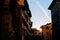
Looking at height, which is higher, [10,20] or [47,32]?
[10,20]

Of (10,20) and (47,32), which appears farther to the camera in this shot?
(47,32)

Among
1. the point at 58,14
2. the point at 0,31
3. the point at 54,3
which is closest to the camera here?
the point at 0,31

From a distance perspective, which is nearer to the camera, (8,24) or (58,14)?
(8,24)

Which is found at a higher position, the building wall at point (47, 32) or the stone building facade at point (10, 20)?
the stone building facade at point (10, 20)

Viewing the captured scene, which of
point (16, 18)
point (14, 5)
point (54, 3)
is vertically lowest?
point (16, 18)

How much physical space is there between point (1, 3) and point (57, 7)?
29625 millimetres

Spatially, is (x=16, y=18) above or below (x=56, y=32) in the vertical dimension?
above

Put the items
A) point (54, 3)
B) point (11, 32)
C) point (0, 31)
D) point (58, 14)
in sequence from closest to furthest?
point (0, 31)
point (11, 32)
point (58, 14)
point (54, 3)

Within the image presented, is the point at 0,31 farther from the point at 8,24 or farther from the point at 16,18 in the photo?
the point at 16,18

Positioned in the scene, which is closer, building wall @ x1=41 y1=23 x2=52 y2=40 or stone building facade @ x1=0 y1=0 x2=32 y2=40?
stone building facade @ x1=0 y1=0 x2=32 y2=40

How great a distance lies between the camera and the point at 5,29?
19.8 meters

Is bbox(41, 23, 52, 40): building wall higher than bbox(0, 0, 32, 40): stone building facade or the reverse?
the reverse

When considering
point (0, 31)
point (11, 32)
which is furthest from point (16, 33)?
point (0, 31)

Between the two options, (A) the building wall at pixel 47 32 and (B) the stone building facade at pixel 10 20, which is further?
(A) the building wall at pixel 47 32
